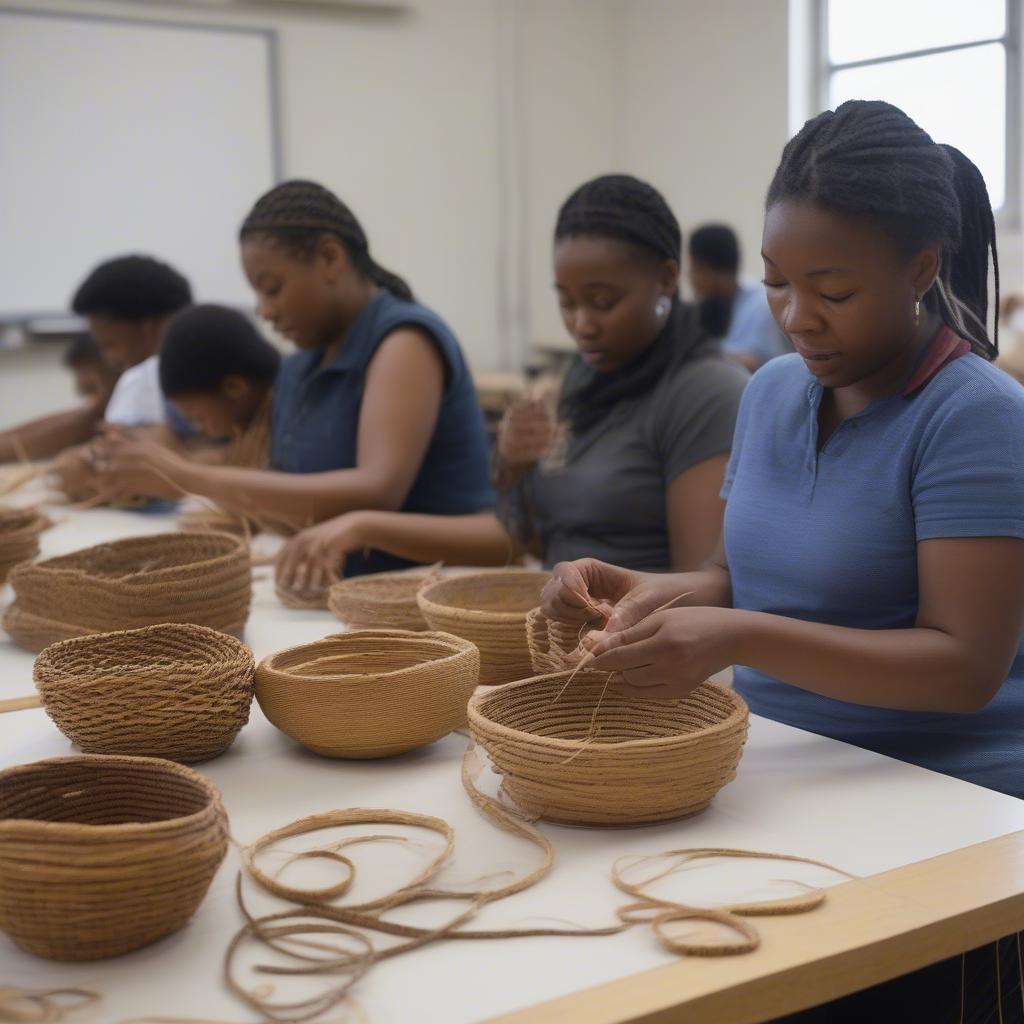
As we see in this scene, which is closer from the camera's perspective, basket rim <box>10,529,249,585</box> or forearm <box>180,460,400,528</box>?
basket rim <box>10,529,249,585</box>

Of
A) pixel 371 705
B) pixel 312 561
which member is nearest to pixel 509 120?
pixel 312 561

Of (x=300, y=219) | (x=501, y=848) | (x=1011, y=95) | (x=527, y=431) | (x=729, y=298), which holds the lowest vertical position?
(x=501, y=848)

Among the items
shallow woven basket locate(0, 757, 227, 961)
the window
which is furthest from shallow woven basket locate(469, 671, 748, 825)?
the window

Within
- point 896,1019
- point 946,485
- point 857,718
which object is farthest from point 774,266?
point 896,1019

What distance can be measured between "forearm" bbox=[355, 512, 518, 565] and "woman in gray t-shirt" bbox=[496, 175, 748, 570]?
189 mm

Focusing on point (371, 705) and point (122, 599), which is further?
point (122, 599)

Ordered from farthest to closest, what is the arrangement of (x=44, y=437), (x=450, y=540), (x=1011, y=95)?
(x=1011, y=95), (x=44, y=437), (x=450, y=540)

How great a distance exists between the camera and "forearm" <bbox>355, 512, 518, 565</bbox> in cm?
205

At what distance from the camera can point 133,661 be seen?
131 centimetres

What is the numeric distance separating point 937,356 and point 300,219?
128cm

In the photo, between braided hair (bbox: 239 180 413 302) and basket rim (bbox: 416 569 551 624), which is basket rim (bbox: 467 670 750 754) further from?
braided hair (bbox: 239 180 413 302)

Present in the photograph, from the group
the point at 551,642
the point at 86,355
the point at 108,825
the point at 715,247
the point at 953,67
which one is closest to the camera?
the point at 108,825

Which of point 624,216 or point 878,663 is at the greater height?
point 624,216

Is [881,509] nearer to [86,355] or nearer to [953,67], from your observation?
[86,355]
